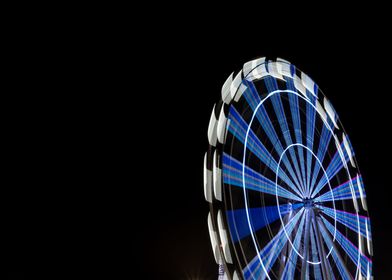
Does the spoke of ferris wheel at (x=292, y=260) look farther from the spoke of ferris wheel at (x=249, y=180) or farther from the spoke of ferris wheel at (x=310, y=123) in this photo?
the spoke of ferris wheel at (x=310, y=123)

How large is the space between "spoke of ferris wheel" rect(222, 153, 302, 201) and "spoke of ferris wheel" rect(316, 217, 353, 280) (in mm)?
449

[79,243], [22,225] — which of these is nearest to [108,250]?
[79,243]

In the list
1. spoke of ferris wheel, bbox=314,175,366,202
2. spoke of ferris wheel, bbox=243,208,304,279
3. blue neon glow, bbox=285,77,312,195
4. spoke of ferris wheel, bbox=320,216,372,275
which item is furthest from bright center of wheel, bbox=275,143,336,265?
spoke of ferris wheel, bbox=320,216,372,275

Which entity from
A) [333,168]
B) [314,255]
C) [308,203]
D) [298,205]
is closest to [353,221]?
[333,168]

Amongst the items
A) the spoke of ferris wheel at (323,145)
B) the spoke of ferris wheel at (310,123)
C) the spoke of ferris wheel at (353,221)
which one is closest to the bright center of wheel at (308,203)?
the spoke of ferris wheel at (323,145)

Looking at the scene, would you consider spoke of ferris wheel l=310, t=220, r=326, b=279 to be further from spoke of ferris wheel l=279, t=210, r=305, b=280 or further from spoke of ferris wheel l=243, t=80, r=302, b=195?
spoke of ferris wheel l=243, t=80, r=302, b=195

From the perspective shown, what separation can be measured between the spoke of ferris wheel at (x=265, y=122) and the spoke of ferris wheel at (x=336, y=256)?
19.8 inches

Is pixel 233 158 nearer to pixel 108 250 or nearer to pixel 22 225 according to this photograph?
pixel 22 225

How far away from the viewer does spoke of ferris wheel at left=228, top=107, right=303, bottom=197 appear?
4.15 meters

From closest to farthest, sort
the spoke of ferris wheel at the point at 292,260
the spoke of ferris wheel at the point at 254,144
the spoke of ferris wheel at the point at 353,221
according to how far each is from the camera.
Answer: the spoke of ferris wheel at the point at 254,144
the spoke of ferris wheel at the point at 292,260
the spoke of ferris wheel at the point at 353,221

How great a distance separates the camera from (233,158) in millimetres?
4055

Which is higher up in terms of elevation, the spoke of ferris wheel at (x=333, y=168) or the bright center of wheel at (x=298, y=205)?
the spoke of ferris wheel at (x=333, y=168)

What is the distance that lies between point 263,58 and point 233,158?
0.98 metres

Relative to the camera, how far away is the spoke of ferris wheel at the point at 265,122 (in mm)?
4504
